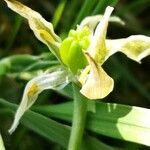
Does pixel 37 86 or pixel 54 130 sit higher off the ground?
pixel 37 86

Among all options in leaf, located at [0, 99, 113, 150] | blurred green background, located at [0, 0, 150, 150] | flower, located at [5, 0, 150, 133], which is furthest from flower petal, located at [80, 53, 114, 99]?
blurred green background, located at [0, 0, 150, 150]

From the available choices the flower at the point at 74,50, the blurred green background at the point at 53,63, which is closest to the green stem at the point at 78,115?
the flower at the point at 74,50

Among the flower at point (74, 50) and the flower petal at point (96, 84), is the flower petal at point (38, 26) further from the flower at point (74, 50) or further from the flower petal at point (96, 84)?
the flower petal at point (96, 84)

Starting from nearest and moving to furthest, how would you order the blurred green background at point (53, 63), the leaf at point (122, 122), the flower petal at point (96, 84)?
the flower petal at point (96, 84)
the leaf at point (122, 122)
the blurred green background at point (53, 63)

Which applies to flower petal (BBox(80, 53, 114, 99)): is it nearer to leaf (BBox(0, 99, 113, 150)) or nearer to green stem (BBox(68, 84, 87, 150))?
green stem (BBox(68, 84, 87, 150))

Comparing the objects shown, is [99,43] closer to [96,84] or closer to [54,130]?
[96,84]

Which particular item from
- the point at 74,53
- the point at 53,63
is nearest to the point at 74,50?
the point at 74,53
